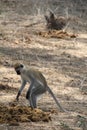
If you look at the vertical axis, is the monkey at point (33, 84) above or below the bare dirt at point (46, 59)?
above

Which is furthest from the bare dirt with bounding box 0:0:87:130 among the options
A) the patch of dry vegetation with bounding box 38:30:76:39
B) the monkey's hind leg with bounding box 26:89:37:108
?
the monkey's hind leg with bounding box 26:89:37:108

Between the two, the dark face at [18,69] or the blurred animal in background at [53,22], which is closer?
the dark face at [18,69]

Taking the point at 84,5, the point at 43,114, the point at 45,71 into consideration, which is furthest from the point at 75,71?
the point at 84,5

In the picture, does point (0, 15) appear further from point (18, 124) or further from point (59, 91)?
point (18, 124)

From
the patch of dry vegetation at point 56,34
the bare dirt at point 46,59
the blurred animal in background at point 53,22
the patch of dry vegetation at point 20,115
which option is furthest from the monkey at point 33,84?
the blurred animal in background at point 53,22

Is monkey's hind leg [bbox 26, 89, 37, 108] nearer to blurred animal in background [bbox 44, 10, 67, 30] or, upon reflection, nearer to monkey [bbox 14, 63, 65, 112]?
monkey [bbox 14, 63, 65, 112]

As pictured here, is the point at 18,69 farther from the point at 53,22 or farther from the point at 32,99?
the point at 53,22

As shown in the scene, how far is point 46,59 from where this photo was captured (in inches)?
552

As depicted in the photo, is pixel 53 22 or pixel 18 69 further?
pixel 53 22

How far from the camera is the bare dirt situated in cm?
958

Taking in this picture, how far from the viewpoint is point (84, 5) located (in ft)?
64.0

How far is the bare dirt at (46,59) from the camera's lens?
9578 mm

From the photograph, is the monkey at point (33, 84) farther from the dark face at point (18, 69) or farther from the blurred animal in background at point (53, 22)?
the blurred animal in background at point (53, 22)

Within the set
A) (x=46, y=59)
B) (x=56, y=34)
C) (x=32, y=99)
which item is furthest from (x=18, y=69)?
(x=56, y=34)
